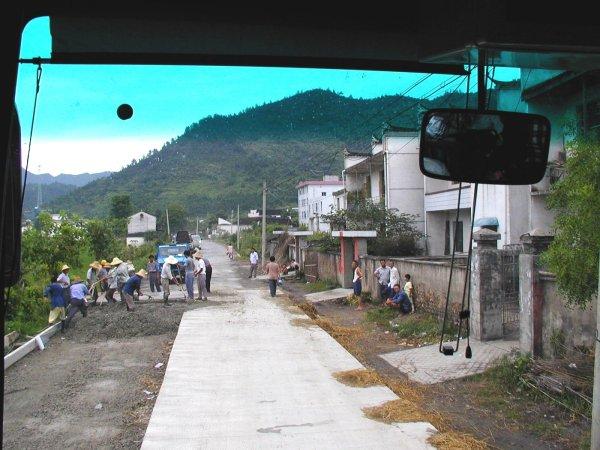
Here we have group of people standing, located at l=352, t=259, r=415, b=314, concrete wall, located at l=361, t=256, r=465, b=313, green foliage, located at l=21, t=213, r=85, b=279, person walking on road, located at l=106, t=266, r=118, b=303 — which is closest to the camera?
concrete wall, located at l=361, t=256, r=465, b=313

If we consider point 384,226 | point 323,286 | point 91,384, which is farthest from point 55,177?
point 384,226

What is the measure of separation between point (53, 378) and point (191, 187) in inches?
1883

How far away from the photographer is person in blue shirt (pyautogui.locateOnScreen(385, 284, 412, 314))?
17281 mm

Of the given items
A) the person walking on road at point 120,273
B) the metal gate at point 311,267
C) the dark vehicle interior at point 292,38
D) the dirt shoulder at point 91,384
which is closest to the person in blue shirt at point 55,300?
the dirt shoulder at point 91,384

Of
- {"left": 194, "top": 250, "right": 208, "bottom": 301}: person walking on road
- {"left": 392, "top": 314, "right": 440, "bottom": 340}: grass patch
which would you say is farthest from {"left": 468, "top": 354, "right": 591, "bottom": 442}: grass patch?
{"left": 194, "top": 250, "right": 208, "bottom": 301}: person walking on road

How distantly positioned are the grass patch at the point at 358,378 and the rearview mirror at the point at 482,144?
611 cm

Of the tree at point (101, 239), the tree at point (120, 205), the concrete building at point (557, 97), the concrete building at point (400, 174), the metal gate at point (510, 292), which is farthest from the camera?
the tree at point (120, 205)

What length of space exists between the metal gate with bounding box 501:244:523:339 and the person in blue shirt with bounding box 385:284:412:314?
3.73m

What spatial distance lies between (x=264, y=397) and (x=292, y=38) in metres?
5.82

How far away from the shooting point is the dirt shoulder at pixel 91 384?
24.3 ft

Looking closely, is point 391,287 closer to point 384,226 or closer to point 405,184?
point 384,226

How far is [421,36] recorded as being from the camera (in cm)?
330

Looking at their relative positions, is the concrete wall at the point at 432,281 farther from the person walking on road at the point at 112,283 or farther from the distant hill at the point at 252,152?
the person walking on road at the point at 112,283

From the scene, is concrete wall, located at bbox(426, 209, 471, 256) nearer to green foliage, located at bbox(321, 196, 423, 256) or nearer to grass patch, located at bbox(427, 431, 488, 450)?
green foliage, located at bbox(321, 196, 423, 256)
